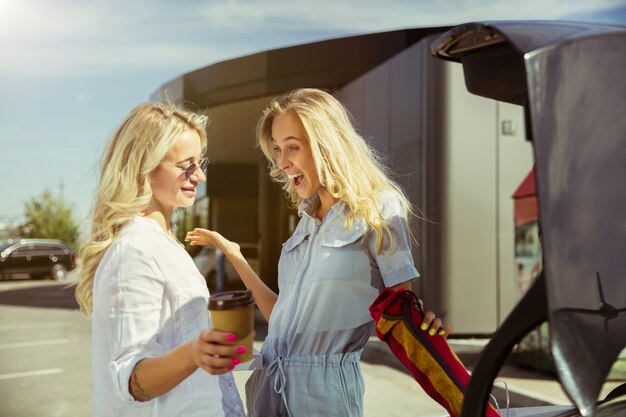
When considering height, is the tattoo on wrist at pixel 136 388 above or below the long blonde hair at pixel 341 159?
below

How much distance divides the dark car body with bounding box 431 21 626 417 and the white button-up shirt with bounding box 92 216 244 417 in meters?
0.66

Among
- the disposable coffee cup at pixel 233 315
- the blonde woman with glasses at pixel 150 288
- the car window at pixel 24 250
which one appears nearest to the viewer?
the disposable coffee cup at pixel 233 315

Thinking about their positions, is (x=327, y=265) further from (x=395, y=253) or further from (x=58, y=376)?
(x=58, y=376)

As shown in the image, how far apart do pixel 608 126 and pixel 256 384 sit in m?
1.31

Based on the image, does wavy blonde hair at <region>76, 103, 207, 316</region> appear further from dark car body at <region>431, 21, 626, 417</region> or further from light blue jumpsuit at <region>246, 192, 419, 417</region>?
dark car body at <region>431, 21, 626, 417</region>

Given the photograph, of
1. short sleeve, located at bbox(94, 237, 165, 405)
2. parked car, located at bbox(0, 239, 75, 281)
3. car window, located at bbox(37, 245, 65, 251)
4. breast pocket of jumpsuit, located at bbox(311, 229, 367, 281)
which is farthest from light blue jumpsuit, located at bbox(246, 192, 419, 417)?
car window, located at bbox(37, 245, 65, 251)

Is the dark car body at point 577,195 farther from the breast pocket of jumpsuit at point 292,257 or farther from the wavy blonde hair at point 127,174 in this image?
the breast pocket of jumpsuit at point 292,257

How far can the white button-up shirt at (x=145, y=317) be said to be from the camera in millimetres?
1446

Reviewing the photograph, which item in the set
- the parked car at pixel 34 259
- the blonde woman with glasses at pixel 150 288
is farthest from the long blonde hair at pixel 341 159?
the parked car at pixel 34 259

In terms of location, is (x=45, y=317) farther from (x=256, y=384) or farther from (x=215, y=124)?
(x=256, y=384)

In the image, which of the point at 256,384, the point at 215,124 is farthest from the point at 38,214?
the point at 256,384

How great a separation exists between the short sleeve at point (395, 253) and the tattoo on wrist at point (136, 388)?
2.48ft

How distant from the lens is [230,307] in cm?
130

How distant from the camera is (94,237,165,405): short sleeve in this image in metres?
1.44
